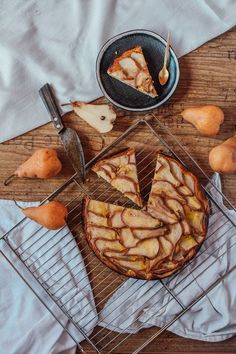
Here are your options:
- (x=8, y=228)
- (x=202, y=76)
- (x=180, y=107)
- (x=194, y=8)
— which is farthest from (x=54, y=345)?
(x=194, y=8)

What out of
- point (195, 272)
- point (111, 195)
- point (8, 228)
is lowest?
point (195, 272)

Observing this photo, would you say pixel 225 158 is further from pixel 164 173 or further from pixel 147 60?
pixel 147 60

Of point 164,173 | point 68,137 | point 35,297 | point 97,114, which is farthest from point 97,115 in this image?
point 35,297

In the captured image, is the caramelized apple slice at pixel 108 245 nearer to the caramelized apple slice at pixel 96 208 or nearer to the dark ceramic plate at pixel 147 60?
the caramelized apple slice at pixel 96 208

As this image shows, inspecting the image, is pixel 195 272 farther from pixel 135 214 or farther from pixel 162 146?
pixel 162 146

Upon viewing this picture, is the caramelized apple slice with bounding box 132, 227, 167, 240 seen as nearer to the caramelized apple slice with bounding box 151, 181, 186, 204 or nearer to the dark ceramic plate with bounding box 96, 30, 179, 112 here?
the caramelized apple slice with bounding box 151, 181, 186, 204

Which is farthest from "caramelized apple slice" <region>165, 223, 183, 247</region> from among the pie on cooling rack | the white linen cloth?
the white linen cloth
